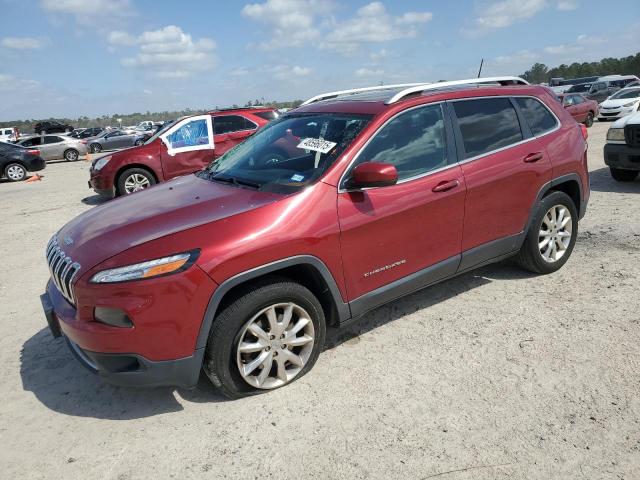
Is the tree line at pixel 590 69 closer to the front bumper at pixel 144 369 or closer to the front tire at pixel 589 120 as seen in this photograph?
the front tire at pixel 589 120

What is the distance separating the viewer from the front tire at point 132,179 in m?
9.47

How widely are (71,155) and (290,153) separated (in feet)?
78.6

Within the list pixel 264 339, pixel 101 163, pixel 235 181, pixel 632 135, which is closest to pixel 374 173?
pixel 235 181

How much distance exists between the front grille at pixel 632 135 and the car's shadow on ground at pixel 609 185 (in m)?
0.70

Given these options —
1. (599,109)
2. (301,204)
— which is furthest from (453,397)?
(599,109)

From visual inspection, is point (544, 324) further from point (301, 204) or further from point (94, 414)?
point (94, 414)

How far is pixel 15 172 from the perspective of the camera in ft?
52.0

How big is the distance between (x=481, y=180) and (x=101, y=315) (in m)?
2.83

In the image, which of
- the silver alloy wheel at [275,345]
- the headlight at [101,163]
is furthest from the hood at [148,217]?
the headlight at [101,163]

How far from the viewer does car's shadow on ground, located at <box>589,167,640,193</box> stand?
7871mm

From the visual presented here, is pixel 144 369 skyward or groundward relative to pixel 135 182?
groundward

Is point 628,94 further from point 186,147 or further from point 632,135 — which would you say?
point 186,147

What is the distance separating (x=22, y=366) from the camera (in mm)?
3652

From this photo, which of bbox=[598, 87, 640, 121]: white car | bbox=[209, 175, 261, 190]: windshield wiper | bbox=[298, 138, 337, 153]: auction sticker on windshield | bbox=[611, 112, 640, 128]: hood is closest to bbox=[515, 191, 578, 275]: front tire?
bbox=[298, 138, 337, 153]: auction sticker on windshield
